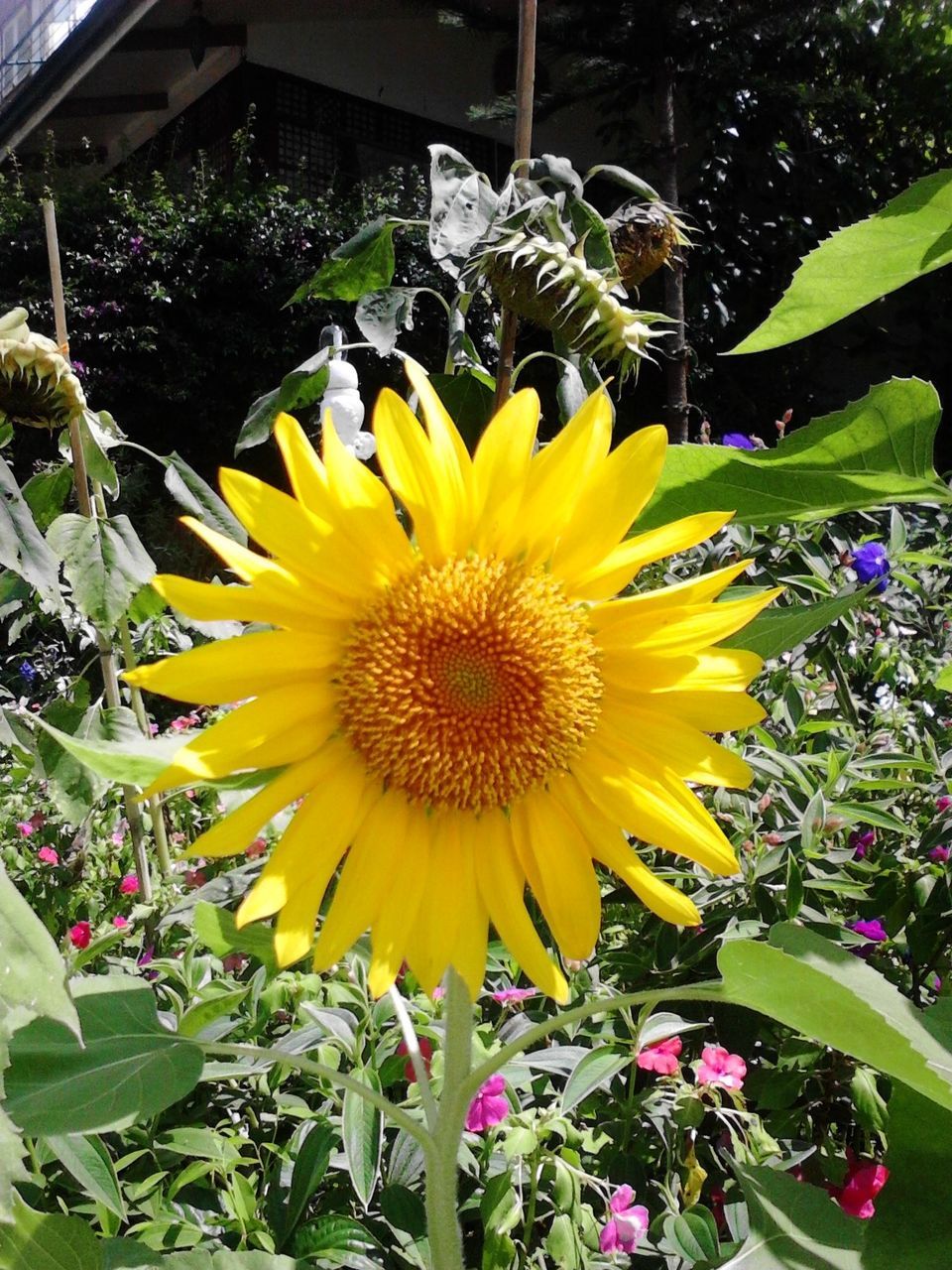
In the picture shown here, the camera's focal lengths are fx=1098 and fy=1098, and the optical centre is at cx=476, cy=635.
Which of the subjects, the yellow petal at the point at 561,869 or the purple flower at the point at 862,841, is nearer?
the yellow petal at the point at 561,869

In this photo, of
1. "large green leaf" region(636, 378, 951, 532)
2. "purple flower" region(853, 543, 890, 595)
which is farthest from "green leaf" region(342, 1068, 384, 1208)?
"purple flower" region(853, 543, 890, 595)

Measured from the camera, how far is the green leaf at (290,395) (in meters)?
1.16

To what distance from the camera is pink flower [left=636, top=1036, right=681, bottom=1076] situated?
1060 mm

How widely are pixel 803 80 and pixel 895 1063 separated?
34.2 ft

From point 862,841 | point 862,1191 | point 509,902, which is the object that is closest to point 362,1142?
point 509,902

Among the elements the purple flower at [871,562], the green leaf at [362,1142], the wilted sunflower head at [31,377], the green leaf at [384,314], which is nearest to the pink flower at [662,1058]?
the green leaf at [362,1142]

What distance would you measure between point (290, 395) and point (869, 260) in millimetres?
751

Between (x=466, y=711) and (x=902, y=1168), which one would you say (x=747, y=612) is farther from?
(x=902, y=1168)

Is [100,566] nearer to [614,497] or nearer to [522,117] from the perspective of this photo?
[522,117]

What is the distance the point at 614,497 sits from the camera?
59cm

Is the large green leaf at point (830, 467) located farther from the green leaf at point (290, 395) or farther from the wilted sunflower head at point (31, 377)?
the wilted sunflower head at point (31, 377)

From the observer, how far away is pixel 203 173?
9672 mm

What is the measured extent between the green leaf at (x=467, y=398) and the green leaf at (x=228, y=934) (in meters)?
0.53

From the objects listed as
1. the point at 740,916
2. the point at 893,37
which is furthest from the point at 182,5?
the point at 740,916
